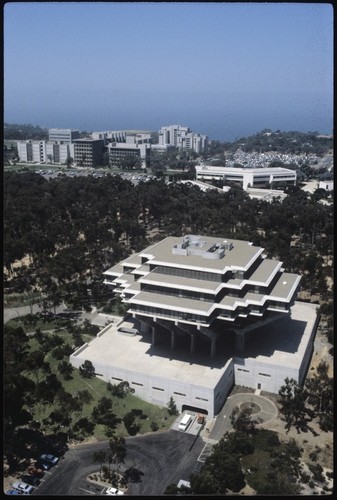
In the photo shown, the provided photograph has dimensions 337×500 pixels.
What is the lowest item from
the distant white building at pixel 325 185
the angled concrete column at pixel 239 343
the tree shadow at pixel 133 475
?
the tree shadow at pixel 133 475

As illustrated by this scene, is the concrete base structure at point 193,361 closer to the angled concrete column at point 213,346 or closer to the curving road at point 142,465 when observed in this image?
the angled concrete column at point 213,346

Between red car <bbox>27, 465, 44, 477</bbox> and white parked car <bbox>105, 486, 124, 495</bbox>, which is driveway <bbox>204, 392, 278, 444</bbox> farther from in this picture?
red car <bbox>27, 465, 44, 477</bbox>

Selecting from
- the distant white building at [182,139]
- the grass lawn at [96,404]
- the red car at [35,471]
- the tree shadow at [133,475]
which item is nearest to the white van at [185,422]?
the grass lawn at [96,404]

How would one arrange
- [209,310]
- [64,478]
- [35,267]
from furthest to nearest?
[35,267], [209,310], [64,478]

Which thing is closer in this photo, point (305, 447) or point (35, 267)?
point (305, 447)

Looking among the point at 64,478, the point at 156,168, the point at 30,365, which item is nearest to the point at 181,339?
the point at 30,365

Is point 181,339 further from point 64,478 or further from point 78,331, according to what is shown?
point 64,478
